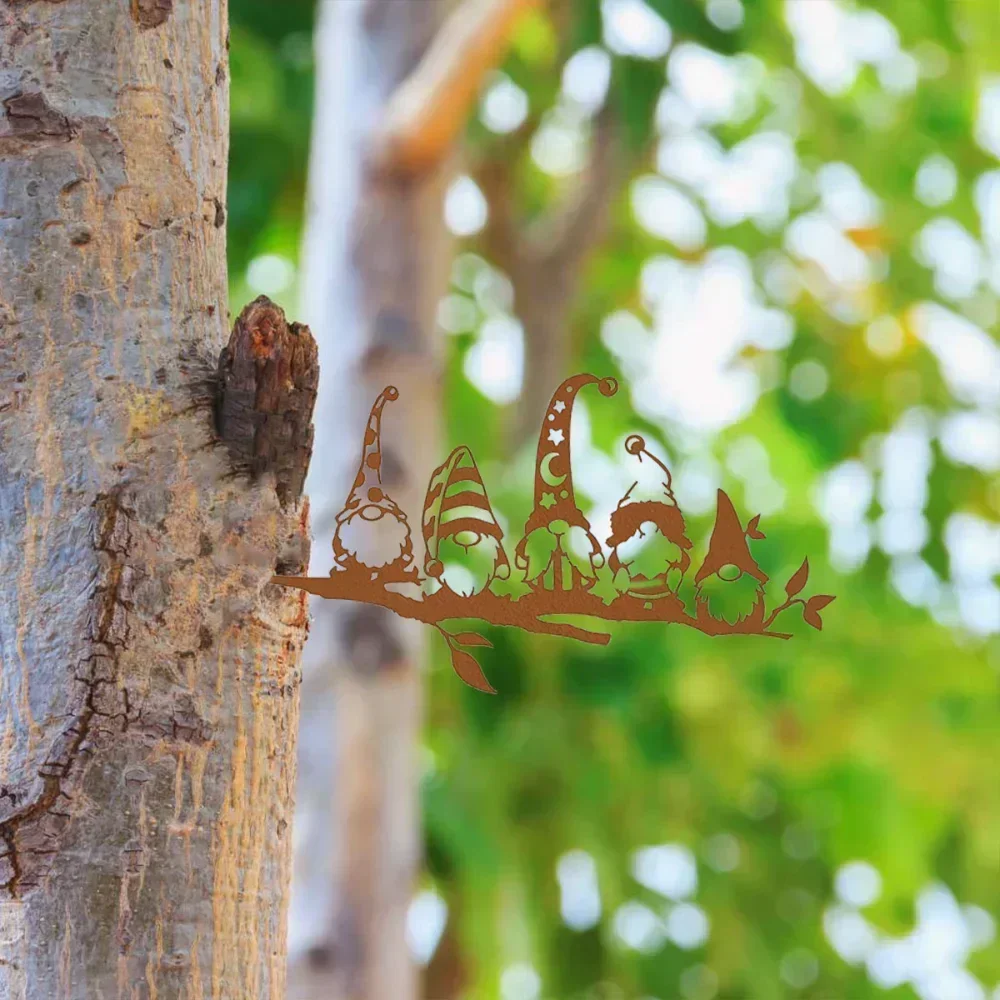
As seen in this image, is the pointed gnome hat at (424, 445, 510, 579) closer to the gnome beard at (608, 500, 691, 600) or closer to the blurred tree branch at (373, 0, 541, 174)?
the gnome beard at (608, 500, 691, 600)

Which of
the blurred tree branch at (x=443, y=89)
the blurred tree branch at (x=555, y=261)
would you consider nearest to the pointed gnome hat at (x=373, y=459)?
the blurred tree branch at (x=443, y=89)

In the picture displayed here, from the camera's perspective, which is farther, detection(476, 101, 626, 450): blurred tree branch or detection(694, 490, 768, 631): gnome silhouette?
detection(476, 101, 626, 450): blurred tree branch

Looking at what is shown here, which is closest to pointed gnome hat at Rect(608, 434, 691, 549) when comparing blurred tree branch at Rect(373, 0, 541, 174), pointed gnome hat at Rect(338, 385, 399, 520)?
pointed gnome hat at Rect(338, 385, 399, 520)

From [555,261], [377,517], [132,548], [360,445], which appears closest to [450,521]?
[377,517]

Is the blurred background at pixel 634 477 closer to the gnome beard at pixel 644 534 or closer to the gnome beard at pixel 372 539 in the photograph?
the gnome beard at pixel 372 539

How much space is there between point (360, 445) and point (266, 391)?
120 centimetres

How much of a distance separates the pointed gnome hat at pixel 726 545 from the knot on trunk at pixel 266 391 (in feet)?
0.65

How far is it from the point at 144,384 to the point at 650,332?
258cm

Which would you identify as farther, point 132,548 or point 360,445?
point 360,445

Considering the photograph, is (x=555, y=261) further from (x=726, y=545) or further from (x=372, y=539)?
(x=726, y=545)

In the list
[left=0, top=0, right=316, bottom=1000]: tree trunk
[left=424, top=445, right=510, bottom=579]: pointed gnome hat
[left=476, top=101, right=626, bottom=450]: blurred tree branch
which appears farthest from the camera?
[left=476, top=101, right=626, bottom=450]: blurred tree branch

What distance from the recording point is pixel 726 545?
63 centimetres

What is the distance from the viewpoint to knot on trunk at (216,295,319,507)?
0.53 m

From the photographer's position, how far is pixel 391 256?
5.93 feet
